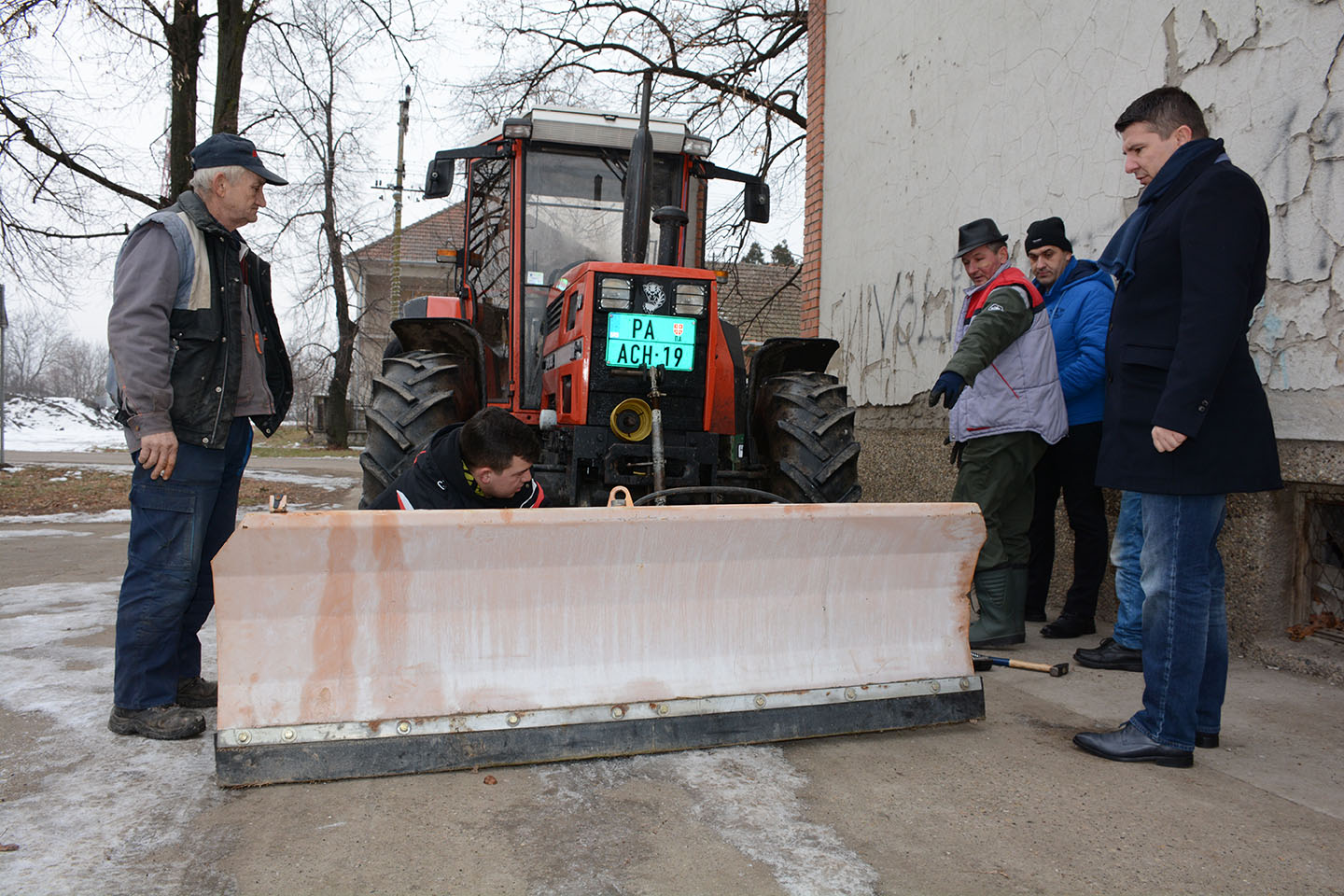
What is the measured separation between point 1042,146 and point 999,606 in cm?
282

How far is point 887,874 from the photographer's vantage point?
206 cm

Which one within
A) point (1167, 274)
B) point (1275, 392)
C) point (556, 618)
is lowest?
point (556, 618)

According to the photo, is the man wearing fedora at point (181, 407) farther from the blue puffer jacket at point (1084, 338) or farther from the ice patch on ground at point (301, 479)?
the ice patch on ground at point (301, 479)

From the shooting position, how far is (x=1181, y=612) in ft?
9.00

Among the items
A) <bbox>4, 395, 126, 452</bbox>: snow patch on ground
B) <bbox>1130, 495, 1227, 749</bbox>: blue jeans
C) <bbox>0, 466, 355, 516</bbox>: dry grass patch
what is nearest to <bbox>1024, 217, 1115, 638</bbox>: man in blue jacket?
<bbox>1130, 495, 1227, 749</bbox>: blue jeans

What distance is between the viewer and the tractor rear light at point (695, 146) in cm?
541

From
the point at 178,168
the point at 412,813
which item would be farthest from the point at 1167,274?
the point at 178,168

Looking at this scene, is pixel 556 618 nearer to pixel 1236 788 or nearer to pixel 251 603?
pixel 251 603

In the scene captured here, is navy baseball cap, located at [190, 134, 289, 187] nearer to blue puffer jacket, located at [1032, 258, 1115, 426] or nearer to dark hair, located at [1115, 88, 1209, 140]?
dark hair, located at [1115, 88, 1209, 140]

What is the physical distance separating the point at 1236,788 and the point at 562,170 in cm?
434

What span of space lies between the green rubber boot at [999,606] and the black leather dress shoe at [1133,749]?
4.30 feet

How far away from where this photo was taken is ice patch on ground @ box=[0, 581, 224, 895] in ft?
6.56

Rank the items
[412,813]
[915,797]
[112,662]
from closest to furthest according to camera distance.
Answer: [412,813] → [915,797] → [112,662]

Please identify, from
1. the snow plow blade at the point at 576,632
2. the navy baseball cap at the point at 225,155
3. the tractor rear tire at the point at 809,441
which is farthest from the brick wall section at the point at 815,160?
the navy baseball cap at the point at 225,155
